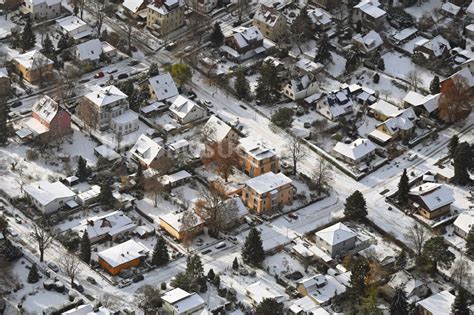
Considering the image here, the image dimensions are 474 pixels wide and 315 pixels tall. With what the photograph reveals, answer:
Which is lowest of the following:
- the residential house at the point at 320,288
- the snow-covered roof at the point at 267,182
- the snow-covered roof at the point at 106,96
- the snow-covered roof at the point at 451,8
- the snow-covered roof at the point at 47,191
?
the residential house at the point at 320,288

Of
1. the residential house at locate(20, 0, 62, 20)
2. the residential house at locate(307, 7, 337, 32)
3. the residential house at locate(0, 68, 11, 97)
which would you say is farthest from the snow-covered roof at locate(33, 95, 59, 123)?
the residential house at locate(307, 7, 337, 32)

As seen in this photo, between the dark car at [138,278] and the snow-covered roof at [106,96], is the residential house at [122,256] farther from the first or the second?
the snow-covered roof at [106,96]

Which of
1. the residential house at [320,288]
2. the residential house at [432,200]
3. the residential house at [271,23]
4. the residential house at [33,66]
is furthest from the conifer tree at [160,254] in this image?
the residential house at [271,23]

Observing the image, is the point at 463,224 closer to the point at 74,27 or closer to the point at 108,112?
the point at 108,112

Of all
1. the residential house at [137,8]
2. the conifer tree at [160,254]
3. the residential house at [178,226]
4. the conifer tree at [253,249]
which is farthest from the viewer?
the residential house at [137,8]

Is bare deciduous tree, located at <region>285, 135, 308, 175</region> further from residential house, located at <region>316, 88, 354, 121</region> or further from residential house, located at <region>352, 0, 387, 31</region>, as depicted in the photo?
residential house, located at <region>352, 0, 387, 31</region>

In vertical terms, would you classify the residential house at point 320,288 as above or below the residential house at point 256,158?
below

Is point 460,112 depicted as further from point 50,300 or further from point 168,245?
point 50,300

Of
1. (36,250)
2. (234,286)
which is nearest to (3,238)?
(36,250)
